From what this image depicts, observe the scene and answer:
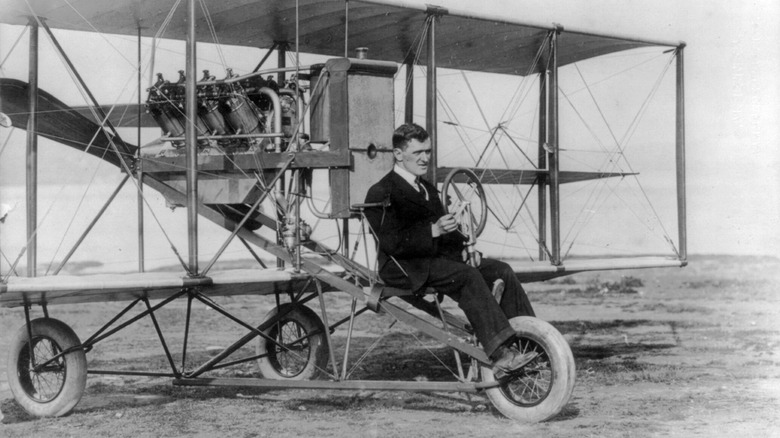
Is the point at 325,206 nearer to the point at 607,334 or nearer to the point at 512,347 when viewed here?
the point at 512,347

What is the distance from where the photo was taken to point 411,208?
6848 mm

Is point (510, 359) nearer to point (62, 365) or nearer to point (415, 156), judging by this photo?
point (415, 156)

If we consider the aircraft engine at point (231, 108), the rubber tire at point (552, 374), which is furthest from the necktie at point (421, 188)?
the aircraft engine at point (231, 108)

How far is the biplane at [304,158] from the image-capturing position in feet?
23.9

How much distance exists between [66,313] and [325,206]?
12023 mm

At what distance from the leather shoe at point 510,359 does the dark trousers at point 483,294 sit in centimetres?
10

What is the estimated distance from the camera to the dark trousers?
252 inches

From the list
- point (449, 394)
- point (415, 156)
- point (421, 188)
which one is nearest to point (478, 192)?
point (421, 188)

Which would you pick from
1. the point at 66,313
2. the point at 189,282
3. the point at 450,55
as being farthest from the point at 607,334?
the point at 66,313

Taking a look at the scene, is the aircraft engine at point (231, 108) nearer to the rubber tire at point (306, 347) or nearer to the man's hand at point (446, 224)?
the rubber tire at point (306, 347)

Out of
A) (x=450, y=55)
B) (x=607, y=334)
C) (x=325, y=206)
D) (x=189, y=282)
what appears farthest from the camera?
(x=607, y=334)

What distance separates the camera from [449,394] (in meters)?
8.40

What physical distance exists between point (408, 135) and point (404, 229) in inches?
31.1

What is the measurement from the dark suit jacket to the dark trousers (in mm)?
88
